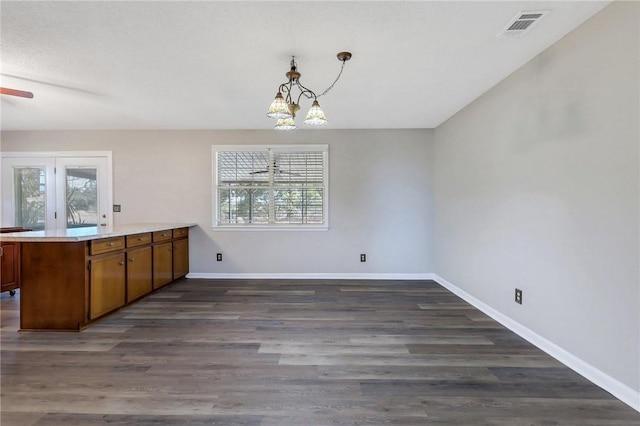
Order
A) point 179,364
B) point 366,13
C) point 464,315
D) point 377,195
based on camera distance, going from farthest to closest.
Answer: point 377,195
point 464,315
point 179,364
point 366,13

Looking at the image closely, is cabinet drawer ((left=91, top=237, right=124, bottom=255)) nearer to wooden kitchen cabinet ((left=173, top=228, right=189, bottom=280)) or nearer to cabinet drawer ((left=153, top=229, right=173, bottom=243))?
cabinet drawer ((left=153, top=229, right=173, bottom=243))

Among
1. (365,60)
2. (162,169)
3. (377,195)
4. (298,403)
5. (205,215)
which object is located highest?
(365,60)

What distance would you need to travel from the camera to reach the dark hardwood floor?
1581mm

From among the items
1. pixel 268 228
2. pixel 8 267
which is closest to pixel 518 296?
pixel 268 228

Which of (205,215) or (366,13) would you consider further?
(205,215)

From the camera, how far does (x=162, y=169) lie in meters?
4.50

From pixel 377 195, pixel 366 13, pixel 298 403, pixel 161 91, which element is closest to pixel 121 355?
pixel 298 403

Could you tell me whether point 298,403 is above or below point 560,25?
below

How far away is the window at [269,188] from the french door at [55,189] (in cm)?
180

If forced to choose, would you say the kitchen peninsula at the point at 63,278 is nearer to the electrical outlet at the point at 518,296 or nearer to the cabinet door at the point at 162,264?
the cabinet door at the point at 162,264

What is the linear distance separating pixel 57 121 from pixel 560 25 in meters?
5.70

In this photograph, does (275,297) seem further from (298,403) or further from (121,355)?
(298,403)

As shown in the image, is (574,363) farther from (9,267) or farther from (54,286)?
(9,267)

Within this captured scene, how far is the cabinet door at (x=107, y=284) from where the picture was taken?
2723mm
